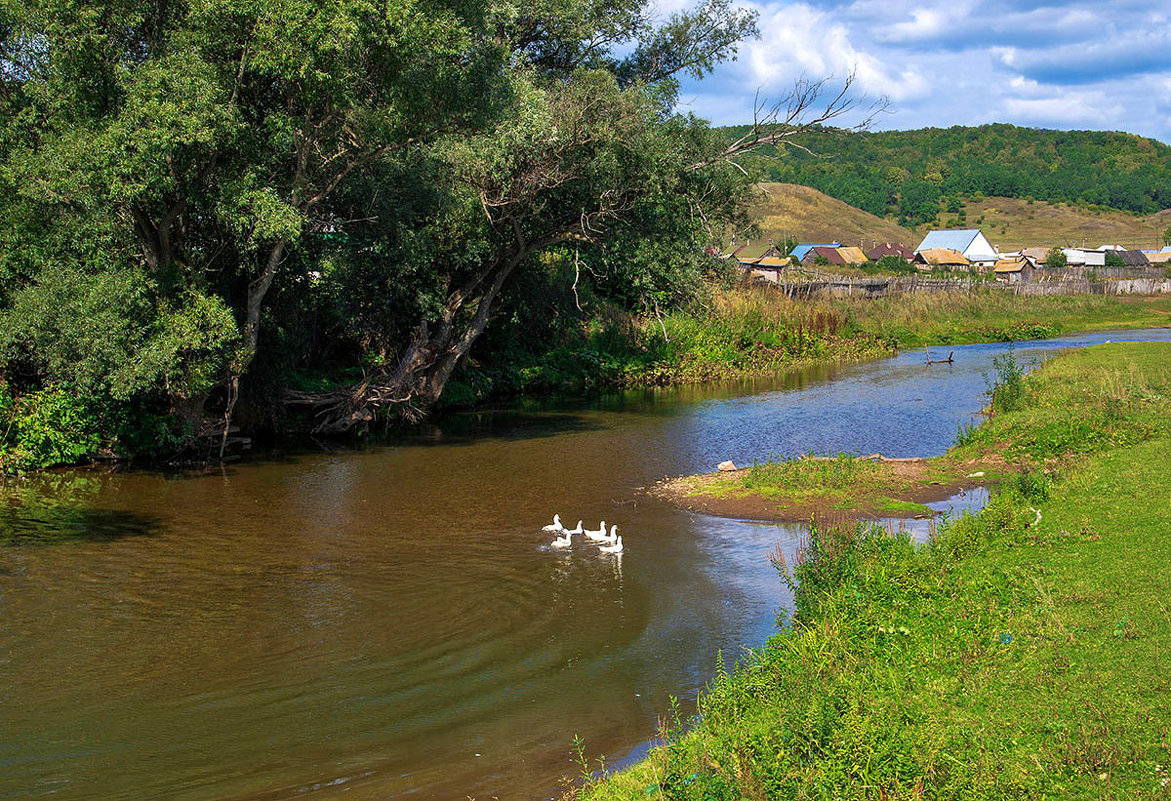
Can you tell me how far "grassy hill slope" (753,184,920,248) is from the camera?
12855cm

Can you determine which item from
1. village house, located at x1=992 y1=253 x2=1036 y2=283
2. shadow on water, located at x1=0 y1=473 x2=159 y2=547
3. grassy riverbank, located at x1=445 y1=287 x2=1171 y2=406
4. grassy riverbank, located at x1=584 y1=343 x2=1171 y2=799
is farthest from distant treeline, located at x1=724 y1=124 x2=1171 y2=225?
grassy riverbank, located at x1=584 y1=343 x2=1171 y2=799

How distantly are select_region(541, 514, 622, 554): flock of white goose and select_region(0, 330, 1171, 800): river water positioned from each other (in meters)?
0.17

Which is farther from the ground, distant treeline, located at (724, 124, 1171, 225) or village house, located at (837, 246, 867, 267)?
distant treeline, located at (724, 124, 1171, 225)

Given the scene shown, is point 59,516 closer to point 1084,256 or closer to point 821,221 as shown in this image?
point 1084,256

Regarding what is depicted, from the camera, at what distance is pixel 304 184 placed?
1852cm

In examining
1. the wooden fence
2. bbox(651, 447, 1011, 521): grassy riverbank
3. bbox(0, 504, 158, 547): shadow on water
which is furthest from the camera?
the wooden fence

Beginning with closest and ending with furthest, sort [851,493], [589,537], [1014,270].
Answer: [589,537] < [851,493] < [1014,270]

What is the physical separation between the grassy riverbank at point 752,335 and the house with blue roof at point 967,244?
52039 millimetres

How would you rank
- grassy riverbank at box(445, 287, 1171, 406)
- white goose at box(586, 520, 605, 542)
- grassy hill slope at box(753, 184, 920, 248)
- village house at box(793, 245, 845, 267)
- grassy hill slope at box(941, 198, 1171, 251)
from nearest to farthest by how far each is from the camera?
white goose at box(586, 520, 605, 542)
grassy riverbank at box(445, 287, 1171, 406)
village house at box(793, 245, 845, 267)
grassy hill slope at box(753, 184, 920, 248)
grassy hill slope at box(941, 198, 1171, 251)

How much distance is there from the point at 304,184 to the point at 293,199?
0.54 metres

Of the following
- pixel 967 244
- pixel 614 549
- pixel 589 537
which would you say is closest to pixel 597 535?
pixel 589 537

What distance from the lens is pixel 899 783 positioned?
6004 mm

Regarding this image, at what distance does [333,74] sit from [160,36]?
335 centimetres

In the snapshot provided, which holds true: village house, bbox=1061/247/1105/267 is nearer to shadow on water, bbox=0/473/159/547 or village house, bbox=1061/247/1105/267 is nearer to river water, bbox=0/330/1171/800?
river water, bbox=0/330/1171/800
